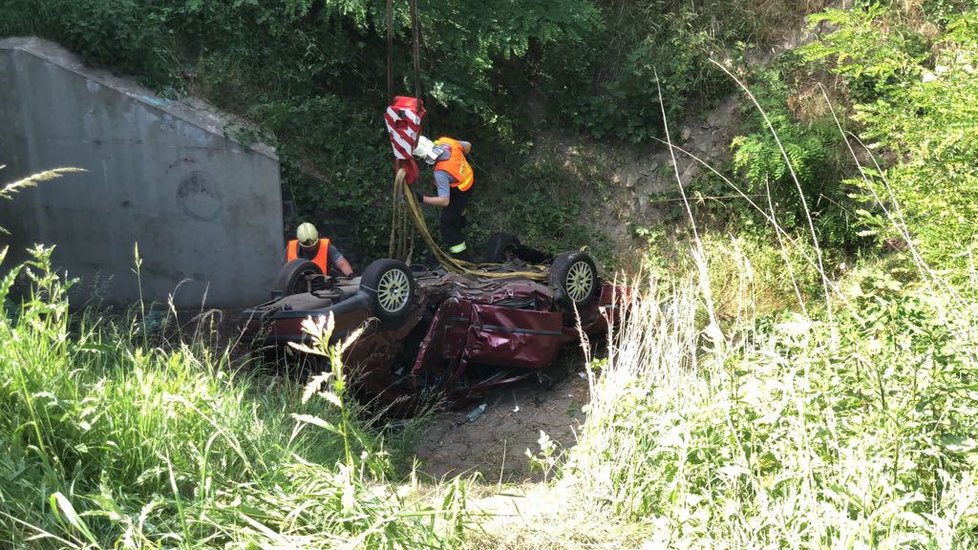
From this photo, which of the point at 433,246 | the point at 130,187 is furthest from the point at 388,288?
the point at 130,187

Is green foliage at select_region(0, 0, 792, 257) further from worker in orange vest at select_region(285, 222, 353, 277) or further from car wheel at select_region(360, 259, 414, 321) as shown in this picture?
car wheel at select_region(360, 259, 414, 321)

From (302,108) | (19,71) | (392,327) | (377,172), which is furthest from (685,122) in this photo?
(19,71)

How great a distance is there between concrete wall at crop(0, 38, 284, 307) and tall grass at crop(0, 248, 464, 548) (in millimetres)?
6681

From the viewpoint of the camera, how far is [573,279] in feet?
25.5

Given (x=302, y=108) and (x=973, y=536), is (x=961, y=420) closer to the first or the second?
(x=973, y=536)

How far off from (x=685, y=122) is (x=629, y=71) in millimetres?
1192

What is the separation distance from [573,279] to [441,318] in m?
1.35

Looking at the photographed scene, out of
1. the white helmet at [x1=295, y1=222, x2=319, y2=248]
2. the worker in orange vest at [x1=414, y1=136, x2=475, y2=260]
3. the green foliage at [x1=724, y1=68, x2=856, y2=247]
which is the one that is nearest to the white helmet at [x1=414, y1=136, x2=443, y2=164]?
the worker in orange vest at [x1=414, y1=136, x2=475, y2=260]

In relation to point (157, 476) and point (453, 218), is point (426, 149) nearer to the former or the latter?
point (453, 218)

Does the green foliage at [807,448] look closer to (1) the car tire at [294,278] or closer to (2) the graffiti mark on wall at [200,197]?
(1) the car tire at [294,278]

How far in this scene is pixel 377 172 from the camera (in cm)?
1105

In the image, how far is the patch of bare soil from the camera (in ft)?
20.8

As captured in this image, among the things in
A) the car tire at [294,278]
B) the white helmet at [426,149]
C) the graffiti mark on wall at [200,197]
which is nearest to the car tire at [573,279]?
the white helmet at [426,149]

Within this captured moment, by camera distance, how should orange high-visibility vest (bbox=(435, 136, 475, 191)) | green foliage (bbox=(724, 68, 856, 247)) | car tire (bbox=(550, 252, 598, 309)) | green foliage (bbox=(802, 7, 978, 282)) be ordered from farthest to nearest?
green foliage (bbox=(724, 68, 856, 247)) → orange high-visibility vest (bbox=(435, 136, 475, 191)) → car tire (bbox=(550, 252, 598, 309)) → green foliage (bbox=(802, 7, 978, 282))
